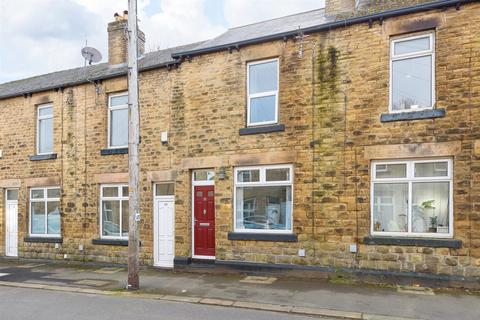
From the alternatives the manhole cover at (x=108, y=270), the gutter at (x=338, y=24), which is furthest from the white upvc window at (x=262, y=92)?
the manhole cover at (x=108, y=270)

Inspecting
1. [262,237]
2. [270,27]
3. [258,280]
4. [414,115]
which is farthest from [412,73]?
[258,280]

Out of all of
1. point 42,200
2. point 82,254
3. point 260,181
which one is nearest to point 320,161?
point 260,181

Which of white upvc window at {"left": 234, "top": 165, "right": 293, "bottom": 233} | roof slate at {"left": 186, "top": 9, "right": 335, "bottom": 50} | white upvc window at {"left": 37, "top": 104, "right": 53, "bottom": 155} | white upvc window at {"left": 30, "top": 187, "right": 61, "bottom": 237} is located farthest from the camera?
white upvc window at {"left": 37, "top": 104, "right": 53, "bottom": 155}

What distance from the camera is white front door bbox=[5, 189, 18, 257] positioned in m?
14.5

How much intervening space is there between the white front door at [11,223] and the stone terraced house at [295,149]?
122cm

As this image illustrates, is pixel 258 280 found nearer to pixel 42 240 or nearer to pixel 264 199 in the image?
pixel 264 199

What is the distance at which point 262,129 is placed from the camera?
33.9 feet

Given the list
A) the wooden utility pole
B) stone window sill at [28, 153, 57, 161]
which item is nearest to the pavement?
the wooden utility pole

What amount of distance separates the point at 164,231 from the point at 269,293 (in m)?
4.40

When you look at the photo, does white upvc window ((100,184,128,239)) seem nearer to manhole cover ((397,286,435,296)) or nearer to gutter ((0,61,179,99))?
gutter ((0,61,179,99))

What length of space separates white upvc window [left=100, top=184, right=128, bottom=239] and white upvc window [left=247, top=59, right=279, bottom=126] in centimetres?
468

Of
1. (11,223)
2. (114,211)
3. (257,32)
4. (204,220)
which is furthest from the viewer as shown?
(11,223)

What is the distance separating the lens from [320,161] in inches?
385

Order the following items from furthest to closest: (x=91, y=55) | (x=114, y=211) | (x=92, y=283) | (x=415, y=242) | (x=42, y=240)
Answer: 1. (x=91, y=55)
2. (x=42, y=240)
3. (x=114, y=211)
4. (x=92, y=283)
5. (x=415, y=242)
